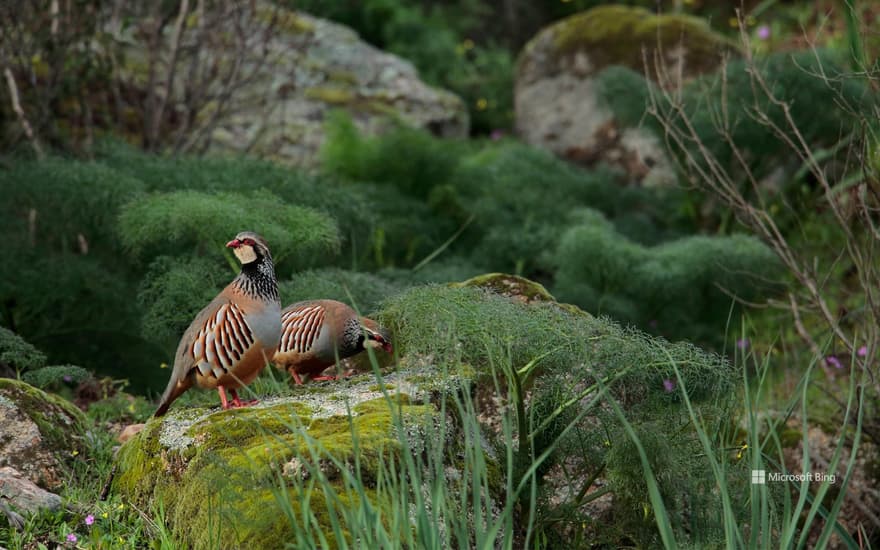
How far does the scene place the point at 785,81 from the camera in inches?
317

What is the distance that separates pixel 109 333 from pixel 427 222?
2.47 m

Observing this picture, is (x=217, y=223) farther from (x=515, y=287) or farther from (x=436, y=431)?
(x=436, y=431)

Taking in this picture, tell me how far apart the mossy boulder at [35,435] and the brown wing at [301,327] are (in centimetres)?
81

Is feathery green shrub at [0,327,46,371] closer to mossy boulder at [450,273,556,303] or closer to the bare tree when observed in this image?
mossy boulder at [450,273,556,303]

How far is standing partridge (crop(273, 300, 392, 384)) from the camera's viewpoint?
435cm

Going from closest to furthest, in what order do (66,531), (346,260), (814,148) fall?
(66,531)
(346,260)
(814,148)

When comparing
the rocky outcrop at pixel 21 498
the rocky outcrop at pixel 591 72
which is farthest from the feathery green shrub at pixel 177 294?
the rocky outcrop at pixel 591 72

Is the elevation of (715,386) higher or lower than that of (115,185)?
lower

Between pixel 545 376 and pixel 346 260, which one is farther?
pixel 346 260

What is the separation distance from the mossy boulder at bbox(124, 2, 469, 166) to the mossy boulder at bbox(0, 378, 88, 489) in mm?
4001

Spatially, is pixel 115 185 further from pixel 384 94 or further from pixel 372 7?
pixel 372 7

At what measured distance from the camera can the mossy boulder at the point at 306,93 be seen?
8797 mm

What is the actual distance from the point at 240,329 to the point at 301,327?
518 mm

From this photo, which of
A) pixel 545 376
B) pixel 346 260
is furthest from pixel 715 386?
pixel 346 260
